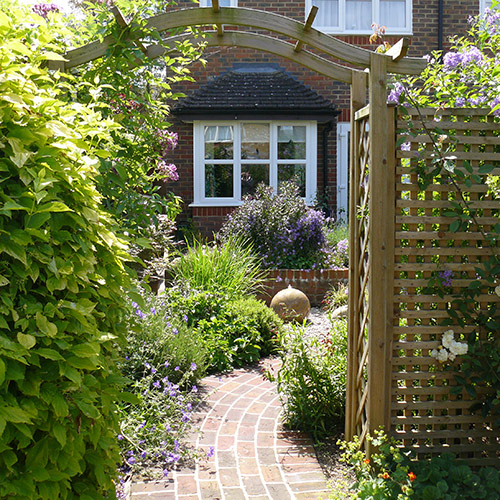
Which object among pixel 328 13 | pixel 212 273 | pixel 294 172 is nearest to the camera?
pixel 212 273

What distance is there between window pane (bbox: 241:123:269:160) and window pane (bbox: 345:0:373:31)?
3.08 metres

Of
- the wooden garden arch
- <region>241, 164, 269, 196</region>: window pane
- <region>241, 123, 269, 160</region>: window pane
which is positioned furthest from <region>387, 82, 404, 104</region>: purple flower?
<region>241, 123, 269, 160</region>: window pane

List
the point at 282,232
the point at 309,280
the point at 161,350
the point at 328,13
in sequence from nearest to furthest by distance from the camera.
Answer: the point at 161,350
the point at 309,280
the point at 282,232
the point at 328,13

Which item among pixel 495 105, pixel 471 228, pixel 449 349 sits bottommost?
pixel 449 349

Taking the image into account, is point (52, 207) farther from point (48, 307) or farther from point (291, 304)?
point (291, 304)

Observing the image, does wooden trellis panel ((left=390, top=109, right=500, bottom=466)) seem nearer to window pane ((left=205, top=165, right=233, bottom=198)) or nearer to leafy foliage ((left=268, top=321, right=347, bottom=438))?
leafy foliage ((left=268, top=321, right=347, bottom=438))

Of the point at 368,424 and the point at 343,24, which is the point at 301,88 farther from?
the point at 368,424

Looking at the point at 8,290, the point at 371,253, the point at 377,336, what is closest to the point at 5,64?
the point at 8,290

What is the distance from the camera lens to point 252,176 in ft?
37.9

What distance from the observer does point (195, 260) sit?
6699 mm

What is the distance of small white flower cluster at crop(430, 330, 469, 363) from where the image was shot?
318 centimetres

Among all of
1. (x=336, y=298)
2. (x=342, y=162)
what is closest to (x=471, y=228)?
(x=336, y=298)

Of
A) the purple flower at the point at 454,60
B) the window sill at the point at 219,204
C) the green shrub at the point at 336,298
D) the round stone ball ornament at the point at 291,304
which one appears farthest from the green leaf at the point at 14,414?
the window sill at the point at 219,204

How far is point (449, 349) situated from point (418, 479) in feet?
2.50
